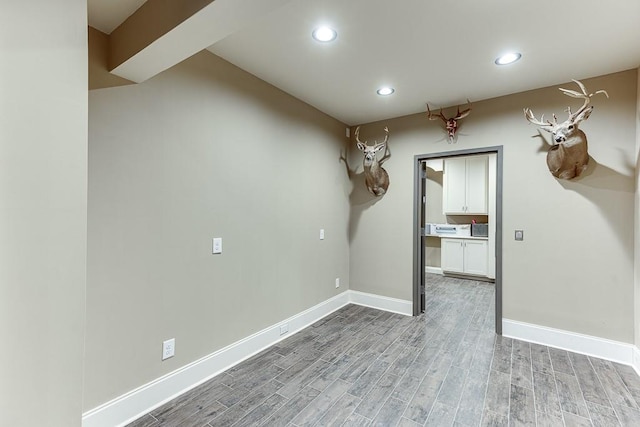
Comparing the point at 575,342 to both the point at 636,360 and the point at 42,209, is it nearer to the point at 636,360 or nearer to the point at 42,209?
the point at 636,360

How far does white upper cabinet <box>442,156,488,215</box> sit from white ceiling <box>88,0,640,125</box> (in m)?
3.10

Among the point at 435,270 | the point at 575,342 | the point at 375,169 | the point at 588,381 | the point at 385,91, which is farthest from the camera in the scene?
the point at 435,270

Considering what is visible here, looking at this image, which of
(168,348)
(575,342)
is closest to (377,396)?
(168,348)

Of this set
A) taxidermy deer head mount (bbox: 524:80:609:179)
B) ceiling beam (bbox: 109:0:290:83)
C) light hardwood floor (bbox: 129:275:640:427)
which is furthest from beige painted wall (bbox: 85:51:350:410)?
taxidermy deer head mount (bbox: 524:80:609:179)

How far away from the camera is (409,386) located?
229 centimetres

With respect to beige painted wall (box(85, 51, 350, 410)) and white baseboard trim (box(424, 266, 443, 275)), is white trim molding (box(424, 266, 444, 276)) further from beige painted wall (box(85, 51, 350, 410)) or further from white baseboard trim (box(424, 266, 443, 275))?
beige painted wall (box(85, 51, 350, 410))

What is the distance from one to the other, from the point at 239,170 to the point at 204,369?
5.71 ft

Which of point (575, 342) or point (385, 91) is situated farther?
point (385, 91)

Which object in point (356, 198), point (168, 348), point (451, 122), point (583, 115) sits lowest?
point (168, 348)

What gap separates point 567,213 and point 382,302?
95.1 inches

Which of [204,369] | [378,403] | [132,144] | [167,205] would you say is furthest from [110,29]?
[378,403]

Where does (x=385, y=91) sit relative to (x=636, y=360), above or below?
above

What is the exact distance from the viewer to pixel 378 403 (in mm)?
2078

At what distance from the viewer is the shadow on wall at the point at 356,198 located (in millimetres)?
4242
